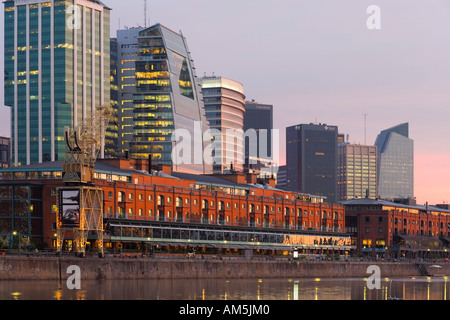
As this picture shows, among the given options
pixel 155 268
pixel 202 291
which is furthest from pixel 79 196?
pixel 202 291

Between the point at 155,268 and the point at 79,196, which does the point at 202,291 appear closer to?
the point at 155,268

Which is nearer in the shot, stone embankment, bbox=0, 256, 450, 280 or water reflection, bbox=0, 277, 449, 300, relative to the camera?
water reflection, bbox=0, 277, 449, 300

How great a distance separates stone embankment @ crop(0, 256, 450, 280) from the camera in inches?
5290

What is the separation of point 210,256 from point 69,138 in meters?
44.4

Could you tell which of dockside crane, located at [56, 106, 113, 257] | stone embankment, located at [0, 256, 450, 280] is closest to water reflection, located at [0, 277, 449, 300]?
stone embankment, located at [0, 256, 450, 280]

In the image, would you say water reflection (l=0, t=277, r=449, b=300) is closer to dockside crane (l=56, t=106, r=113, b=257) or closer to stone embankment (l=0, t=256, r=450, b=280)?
stone embankment (l=0, t=256, r=450, b=280)

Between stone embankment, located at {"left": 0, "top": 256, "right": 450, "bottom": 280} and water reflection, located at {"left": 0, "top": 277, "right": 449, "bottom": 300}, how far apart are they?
2941mm

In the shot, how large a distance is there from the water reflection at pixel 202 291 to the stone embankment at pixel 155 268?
9.65ft

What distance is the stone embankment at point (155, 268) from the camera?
441 ft

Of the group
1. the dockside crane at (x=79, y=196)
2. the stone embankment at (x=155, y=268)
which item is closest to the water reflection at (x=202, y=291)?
the stone embankment at (x=155, y=268)

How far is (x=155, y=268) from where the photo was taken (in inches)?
6142
